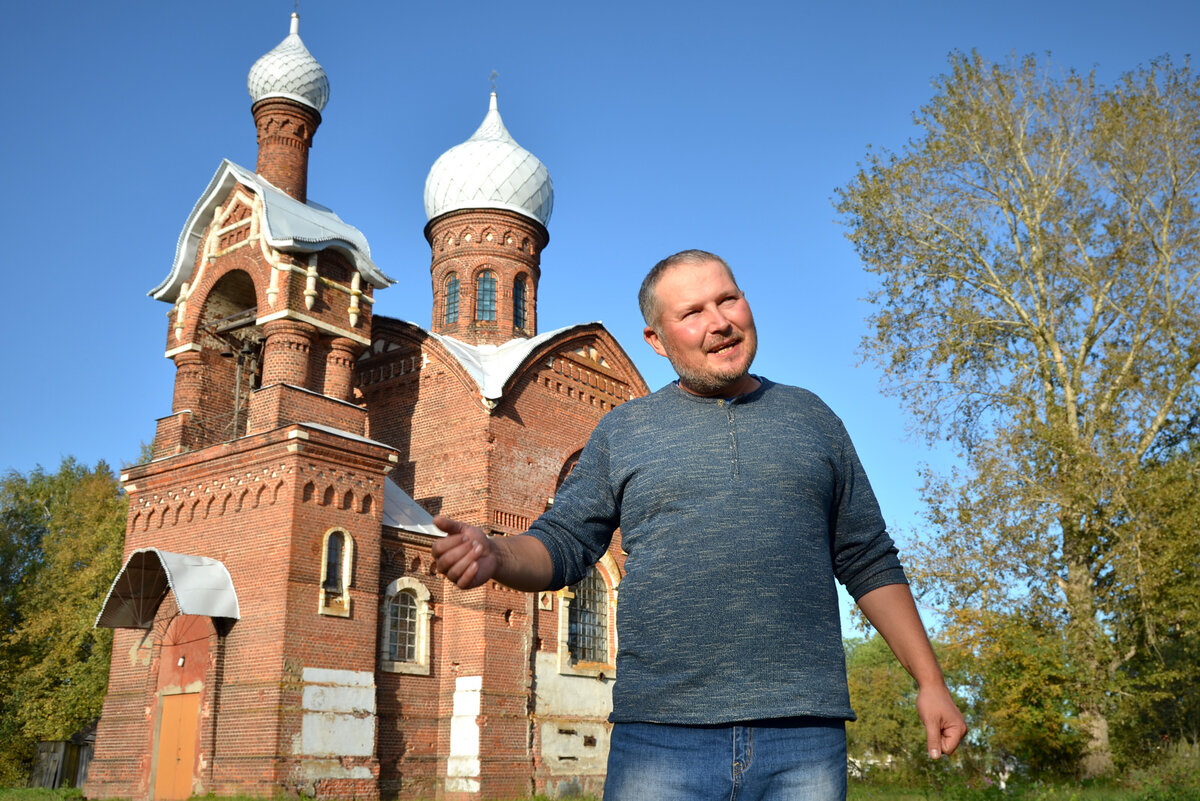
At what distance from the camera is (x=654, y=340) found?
2707mm

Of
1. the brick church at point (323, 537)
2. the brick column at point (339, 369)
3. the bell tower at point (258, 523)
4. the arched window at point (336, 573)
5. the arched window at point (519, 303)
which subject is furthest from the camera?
the arched window at point (519, 303)

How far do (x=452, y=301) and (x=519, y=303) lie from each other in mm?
1555

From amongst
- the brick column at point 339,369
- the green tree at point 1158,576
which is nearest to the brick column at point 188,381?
the brick column at point 339,369

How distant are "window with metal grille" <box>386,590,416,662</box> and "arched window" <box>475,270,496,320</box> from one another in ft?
27.1

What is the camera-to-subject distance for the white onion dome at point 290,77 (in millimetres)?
19969

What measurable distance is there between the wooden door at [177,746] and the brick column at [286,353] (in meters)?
4.94

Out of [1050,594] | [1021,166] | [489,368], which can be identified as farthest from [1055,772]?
[489,368]

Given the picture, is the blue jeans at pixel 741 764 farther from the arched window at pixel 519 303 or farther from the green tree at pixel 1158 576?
the arched window at pixel 519 303

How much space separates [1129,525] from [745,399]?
15.6m

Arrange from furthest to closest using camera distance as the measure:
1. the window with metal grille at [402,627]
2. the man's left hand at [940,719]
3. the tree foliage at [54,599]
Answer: the tree foliage at [54,599] → the window with metal grille at [402,627] → the man's left hand at [940,719]

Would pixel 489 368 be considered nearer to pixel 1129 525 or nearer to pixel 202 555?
pixel 202 555

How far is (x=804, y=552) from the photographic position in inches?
91.0

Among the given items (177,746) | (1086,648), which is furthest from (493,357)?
(1086,648)

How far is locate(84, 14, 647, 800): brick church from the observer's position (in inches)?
575
